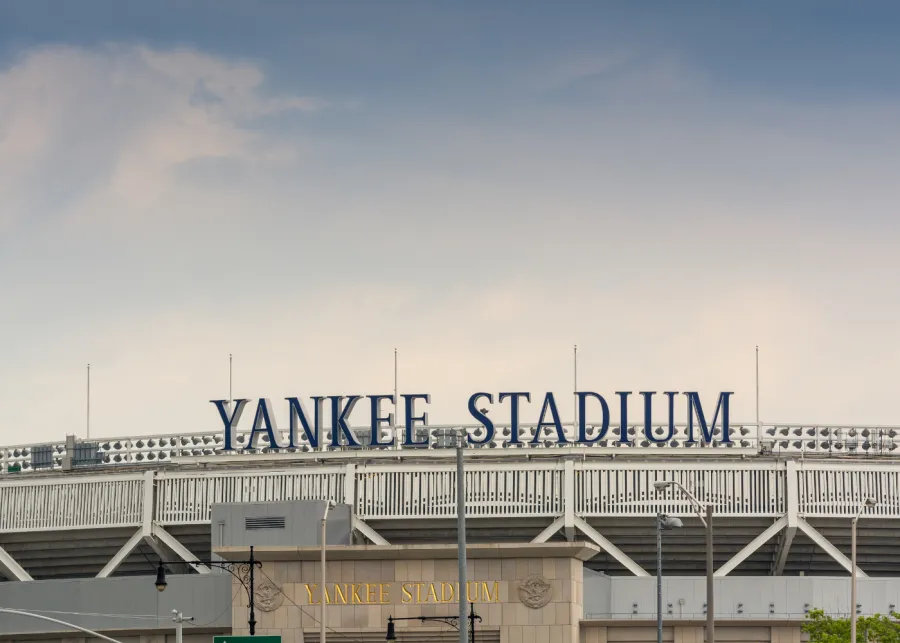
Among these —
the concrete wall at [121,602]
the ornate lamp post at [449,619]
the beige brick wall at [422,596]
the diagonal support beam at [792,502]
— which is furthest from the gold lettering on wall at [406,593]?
the diagonal support beam at [792,502]

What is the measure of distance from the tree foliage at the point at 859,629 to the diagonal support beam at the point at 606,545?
425 inches

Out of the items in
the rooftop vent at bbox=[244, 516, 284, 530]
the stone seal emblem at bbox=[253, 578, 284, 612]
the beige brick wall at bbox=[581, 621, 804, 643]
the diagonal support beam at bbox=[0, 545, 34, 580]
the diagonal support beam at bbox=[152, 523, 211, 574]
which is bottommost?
the beige brick wall at bbox=[581, 621, 804, 643]

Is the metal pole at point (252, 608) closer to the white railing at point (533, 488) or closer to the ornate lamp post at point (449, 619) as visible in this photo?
the ornate lamp post at point (449, 619)

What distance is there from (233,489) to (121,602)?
28.5 feet

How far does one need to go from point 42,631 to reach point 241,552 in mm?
12251

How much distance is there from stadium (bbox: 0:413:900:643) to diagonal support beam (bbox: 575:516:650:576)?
0.12m

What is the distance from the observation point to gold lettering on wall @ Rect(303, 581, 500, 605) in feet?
265

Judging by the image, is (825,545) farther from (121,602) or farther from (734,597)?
(121,602)

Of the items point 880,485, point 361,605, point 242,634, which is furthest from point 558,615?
point 880,485

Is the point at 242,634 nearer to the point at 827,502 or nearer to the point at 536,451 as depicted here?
the point at 536,451

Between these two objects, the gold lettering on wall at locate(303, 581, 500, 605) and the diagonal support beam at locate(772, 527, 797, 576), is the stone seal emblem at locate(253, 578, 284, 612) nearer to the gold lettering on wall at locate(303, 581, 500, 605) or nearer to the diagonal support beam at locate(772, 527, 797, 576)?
the gold lettering on wall at locate(303, 581, 500, 605)

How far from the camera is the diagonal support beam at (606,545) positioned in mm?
89656

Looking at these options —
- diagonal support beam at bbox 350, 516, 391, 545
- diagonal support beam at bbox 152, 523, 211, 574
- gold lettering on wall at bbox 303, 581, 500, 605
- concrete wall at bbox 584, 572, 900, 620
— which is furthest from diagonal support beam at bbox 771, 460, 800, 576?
diagonal support beam at bbox 152, 523, 211, 574

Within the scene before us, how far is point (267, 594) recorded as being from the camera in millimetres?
81562
